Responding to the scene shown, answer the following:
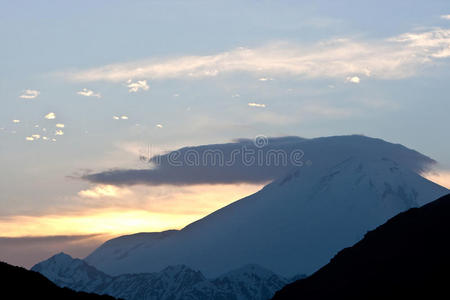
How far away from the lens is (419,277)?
13888 cm

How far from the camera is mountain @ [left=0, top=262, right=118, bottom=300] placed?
115562 mm

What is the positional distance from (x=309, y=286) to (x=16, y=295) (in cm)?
6051

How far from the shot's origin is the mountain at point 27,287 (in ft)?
379

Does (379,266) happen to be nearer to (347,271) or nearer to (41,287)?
(347,271)

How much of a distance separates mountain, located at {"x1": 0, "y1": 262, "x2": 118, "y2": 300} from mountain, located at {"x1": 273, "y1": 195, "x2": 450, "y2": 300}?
4459 cm

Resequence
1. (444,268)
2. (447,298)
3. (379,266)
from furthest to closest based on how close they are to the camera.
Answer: (379,266), (444,268), (447,298)

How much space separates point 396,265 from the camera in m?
148

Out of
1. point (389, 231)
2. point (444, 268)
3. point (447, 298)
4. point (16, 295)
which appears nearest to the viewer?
point (16, 295)

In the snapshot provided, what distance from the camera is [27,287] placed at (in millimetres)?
119062

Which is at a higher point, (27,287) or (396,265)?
(396,265)

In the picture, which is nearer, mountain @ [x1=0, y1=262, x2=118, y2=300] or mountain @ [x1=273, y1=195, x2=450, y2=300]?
mountain @ [x1=0, y1=262, x2=118, y2=300]

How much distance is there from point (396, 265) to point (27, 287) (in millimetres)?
64290

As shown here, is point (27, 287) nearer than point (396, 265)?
Yes

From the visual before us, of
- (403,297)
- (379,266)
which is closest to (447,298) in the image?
(403,297)
